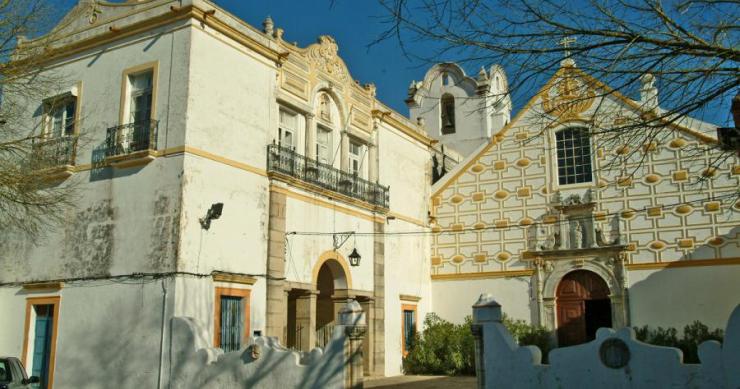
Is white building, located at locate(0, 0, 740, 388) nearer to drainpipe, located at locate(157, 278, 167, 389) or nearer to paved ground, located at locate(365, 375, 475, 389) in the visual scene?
drainpipe, located at locate(157, 278, 167, 389)

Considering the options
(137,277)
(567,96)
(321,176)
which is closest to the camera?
(567,96)

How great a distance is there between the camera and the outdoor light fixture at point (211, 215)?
14156mm

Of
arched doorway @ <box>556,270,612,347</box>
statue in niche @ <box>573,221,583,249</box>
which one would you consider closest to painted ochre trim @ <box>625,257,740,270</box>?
arched doorway @ <box>556,270,612,347</box>

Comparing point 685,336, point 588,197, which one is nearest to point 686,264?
point 685,336

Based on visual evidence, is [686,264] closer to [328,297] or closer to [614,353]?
[328,297]

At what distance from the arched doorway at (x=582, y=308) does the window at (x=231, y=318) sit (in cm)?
1010

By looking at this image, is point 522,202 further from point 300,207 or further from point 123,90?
point 123,90

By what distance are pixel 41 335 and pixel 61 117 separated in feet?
16.7

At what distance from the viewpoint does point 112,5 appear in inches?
639

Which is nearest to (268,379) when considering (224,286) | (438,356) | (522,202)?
(224,286)

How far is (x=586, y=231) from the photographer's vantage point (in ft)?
67.7

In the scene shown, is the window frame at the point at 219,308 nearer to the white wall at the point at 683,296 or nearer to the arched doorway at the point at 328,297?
the arched doorway at the point at 328,297

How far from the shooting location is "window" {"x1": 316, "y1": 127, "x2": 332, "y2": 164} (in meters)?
18.7

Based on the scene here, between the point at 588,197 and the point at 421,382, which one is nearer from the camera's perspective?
the point at 421,382
